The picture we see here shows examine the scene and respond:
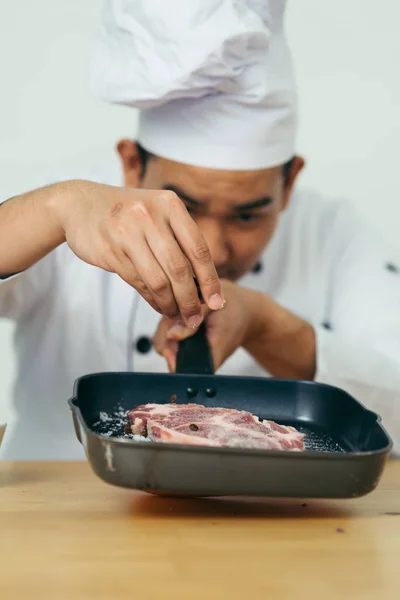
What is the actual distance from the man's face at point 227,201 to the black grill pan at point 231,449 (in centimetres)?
32

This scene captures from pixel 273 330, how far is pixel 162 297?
20.6 inches

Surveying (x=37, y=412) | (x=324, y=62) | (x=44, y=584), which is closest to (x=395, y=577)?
(x=44, y=584)

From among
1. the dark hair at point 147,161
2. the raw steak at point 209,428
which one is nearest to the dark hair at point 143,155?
the dark hair at point 147,161

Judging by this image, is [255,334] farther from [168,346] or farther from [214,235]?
[168,346]

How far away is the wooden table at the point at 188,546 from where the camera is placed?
0.60 m

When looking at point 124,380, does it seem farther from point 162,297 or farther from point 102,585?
point 102,585

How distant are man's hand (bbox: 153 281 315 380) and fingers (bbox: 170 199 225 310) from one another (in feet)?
0.64

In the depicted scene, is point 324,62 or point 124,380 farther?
point 324,62

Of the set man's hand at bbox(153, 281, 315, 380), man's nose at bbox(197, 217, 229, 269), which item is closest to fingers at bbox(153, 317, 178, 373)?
man's hand at bbox(153, 281, 315, 380)

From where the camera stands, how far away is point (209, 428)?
0.79m

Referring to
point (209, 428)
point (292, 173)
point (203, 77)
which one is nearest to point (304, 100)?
point (292, 173)

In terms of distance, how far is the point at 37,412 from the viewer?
5.29ft

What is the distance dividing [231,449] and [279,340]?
0.74m

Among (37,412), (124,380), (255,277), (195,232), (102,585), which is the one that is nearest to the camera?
(102,585)
